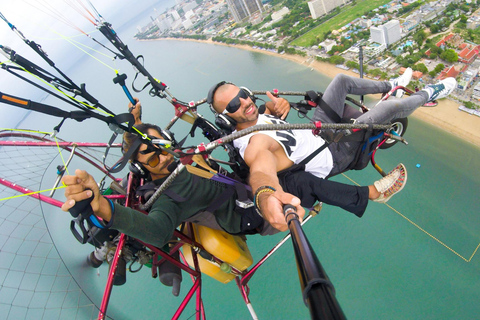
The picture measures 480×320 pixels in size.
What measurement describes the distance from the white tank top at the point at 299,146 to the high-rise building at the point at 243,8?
31867 millimetres

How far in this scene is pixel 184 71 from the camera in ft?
69.5

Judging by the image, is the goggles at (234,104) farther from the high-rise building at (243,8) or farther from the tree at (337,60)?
the high-rise building at (243,8)

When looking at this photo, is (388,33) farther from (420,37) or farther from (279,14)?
(279,14)

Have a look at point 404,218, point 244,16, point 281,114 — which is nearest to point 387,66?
point 404,218

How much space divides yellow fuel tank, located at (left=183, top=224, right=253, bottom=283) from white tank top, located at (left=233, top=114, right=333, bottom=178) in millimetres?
779

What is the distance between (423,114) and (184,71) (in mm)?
17555

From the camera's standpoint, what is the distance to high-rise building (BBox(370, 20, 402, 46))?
15109 mm

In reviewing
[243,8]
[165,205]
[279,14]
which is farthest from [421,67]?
[243,8]

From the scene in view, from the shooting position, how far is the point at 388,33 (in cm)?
1517

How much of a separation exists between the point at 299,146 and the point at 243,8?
3270 cm

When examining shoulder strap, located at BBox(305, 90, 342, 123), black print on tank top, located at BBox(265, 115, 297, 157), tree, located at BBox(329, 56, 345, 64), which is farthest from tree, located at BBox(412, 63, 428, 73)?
black print on tank top, located at BBox(265, 115, 297, 157)

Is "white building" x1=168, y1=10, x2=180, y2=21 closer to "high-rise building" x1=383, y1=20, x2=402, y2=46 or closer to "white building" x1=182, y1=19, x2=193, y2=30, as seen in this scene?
"white building" x1=182, y1=19, x2=193, y2=30

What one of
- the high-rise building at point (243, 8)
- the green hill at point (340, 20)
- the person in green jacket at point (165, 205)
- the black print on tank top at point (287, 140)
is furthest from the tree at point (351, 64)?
the high-rise building at point (243, 8)

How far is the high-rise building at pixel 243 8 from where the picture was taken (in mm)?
28875
